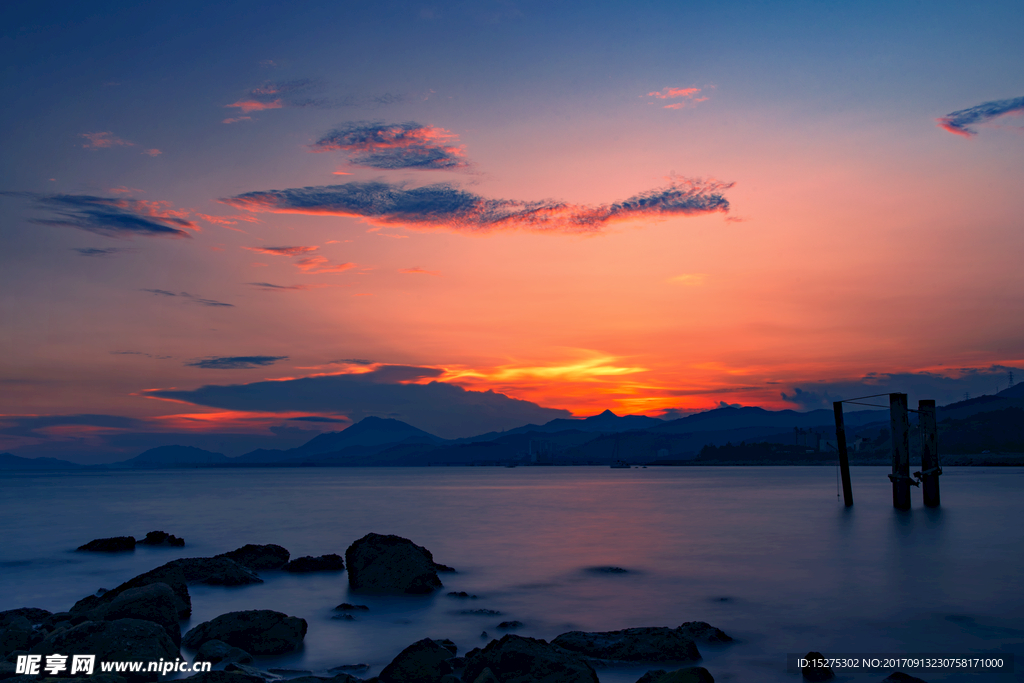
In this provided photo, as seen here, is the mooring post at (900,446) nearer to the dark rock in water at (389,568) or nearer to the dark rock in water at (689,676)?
the dark rock in water at (389,568)

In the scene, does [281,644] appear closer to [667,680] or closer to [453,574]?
[667,680]

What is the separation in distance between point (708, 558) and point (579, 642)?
14.7 m

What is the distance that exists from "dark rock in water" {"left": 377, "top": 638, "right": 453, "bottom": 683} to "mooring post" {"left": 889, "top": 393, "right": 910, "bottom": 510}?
27.4 metres

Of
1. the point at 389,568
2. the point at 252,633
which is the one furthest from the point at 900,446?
the point at 252,633

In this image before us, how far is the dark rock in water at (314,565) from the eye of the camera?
2152cm

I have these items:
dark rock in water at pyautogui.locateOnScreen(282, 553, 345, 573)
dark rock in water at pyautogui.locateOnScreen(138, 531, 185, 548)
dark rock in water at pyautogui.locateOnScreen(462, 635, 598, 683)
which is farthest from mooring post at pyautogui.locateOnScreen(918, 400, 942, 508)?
dark rock in water at pyautogui.locateOnScreen(138, 531, 185, 548)

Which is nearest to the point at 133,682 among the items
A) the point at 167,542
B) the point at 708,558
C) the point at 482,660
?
the point at 482,660

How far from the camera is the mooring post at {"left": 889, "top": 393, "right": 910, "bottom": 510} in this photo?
107ft

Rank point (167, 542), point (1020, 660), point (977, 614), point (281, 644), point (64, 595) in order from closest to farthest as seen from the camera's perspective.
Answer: point (1020, 660) → point (281, 644) → point (977, 614) → point (64, 595) → point (167, 542)

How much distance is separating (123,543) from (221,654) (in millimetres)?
20898

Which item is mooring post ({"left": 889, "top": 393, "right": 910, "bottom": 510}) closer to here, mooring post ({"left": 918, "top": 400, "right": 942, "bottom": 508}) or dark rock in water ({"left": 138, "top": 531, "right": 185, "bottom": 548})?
mooring post ({"left": 918, "top": 400, "right": 942, "bottom": 508})

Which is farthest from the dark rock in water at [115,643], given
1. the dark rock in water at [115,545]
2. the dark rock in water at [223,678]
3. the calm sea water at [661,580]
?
the dark rock in water at [115,545]

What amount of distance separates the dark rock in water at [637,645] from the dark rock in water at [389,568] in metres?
6.61

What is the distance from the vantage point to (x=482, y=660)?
9.88 m
